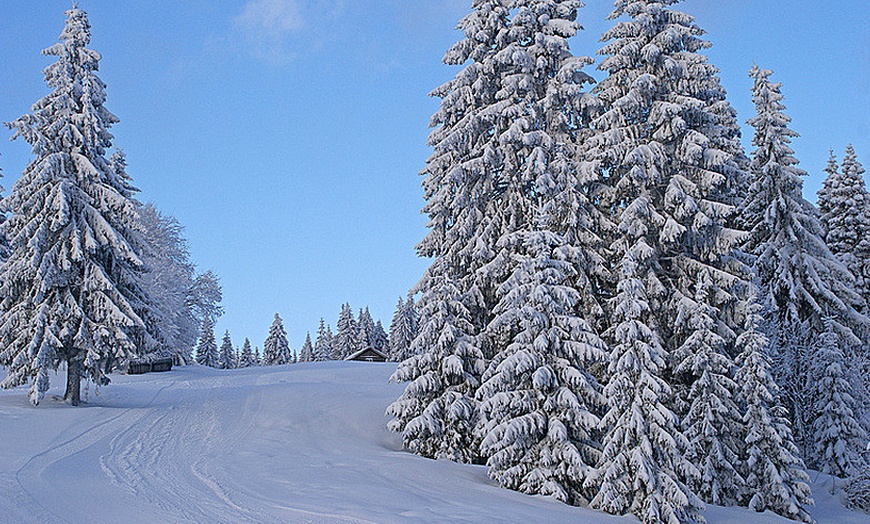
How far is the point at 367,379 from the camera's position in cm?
3631

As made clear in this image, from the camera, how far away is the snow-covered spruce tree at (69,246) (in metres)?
20.8

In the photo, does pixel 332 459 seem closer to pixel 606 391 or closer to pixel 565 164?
pixel 606 391

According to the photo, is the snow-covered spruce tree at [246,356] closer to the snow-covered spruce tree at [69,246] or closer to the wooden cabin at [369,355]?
the wooden cabin at [369,355]

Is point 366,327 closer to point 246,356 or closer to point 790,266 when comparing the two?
point 246,356

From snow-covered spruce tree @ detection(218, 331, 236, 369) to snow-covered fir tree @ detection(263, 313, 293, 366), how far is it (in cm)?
654

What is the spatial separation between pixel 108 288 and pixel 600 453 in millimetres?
17185

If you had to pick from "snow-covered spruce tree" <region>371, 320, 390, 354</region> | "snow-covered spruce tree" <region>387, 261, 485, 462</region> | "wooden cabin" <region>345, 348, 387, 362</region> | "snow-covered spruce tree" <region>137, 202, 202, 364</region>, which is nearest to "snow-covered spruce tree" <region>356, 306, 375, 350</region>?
"snow-covered spruce tree" <region>371, 320, 390, 354</region>

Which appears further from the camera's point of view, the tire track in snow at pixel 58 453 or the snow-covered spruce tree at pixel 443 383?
the snow-covered spruce tree at pixel 443 383

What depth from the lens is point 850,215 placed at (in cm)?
3344

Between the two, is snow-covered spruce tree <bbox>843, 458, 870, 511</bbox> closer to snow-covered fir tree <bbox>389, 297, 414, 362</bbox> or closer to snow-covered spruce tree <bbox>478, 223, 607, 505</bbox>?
snow-covered spruce tree <bbox>478, 223, 607, 505</bbox>

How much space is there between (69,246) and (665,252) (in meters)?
20.1

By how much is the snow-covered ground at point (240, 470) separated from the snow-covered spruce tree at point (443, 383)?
86cm

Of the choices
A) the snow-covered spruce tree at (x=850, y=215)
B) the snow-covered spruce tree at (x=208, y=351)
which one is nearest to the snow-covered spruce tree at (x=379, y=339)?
the snow-covered spruce tree at (x=208, y=351)

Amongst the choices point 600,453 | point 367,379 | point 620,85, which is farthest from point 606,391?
point 367,379
